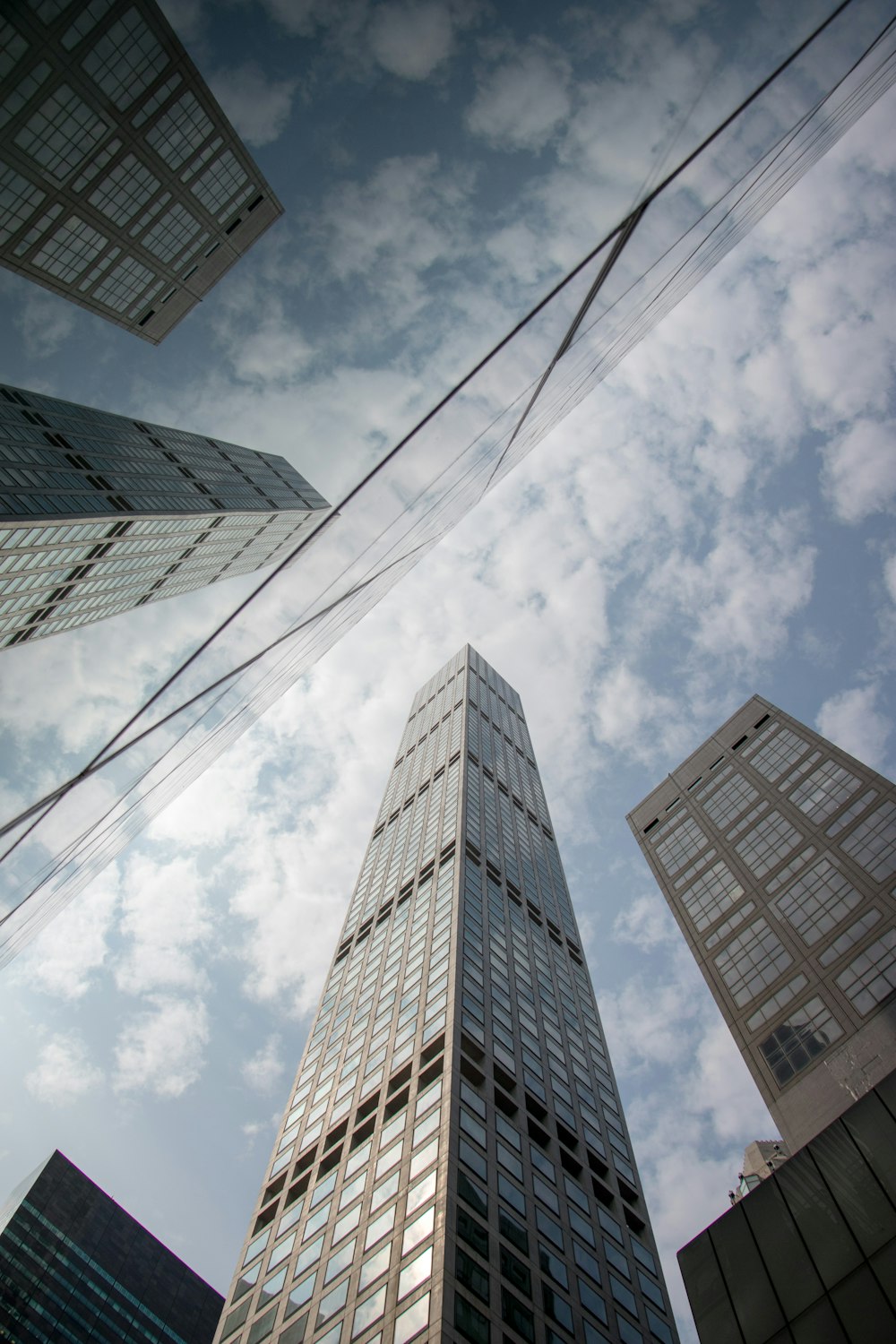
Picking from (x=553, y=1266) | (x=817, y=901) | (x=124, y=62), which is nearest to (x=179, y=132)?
(x=124, y=62)

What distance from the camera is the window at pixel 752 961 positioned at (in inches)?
2776

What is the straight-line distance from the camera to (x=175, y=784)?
25203 millimetres

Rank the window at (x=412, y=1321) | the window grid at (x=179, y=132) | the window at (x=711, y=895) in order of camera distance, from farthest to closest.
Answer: the window at (x=711, y=895)
the window grid at (x=179, y=132)
the window at (x=412, y=1321)

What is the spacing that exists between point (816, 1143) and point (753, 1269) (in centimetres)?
300

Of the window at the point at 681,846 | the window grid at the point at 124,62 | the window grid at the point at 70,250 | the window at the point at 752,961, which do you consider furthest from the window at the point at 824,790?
the window grid at the point at 70,250

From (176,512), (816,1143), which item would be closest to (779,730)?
(176,512)

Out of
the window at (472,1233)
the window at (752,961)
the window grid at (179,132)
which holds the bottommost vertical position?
the window at (472,1233)

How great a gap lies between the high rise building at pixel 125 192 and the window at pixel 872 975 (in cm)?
6484

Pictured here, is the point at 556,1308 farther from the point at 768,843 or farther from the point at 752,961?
the point at 768,843

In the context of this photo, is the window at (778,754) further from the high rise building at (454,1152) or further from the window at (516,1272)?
the window at (516,1272)

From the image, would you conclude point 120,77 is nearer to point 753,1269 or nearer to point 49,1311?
point 753,1269

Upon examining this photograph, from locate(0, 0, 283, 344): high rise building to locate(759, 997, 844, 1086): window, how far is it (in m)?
65.5

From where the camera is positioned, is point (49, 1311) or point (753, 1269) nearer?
point (753, 1269)

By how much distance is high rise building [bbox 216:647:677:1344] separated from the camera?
125 feet
